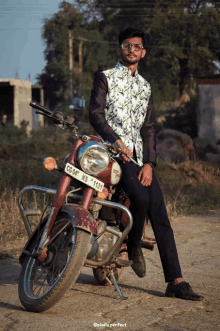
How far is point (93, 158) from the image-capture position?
3393 mm

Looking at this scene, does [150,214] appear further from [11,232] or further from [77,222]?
[11,232]

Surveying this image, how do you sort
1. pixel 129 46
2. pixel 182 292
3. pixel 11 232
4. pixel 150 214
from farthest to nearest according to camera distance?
pixel 11 232 < pixel 129 46 < pixel 150 214 < pixel 182 292

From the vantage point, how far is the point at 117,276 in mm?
4148

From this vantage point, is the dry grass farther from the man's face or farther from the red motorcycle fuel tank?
the man's face

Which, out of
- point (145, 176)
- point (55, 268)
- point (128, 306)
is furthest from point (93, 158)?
point (128, 306)

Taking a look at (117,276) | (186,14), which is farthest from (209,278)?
(186,14)

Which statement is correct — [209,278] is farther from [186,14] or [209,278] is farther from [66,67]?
[66,67]

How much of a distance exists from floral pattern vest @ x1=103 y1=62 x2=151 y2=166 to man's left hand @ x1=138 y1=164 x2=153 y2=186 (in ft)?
A: 0.32

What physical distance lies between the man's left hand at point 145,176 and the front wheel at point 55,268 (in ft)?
2.28

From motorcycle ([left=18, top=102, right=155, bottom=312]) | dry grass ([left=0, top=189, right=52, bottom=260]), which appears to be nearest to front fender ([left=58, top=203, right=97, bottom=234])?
motorcycle ([left=18, top=102, right=155, bottom=312])

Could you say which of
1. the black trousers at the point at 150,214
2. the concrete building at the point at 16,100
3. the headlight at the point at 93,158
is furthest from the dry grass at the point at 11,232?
the concrete building at the point at 16,100

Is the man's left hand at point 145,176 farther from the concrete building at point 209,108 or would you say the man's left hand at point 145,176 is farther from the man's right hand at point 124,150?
the concrete building at point 209,108

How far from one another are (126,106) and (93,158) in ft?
2.47

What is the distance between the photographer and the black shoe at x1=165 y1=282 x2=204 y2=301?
366 centimetres
